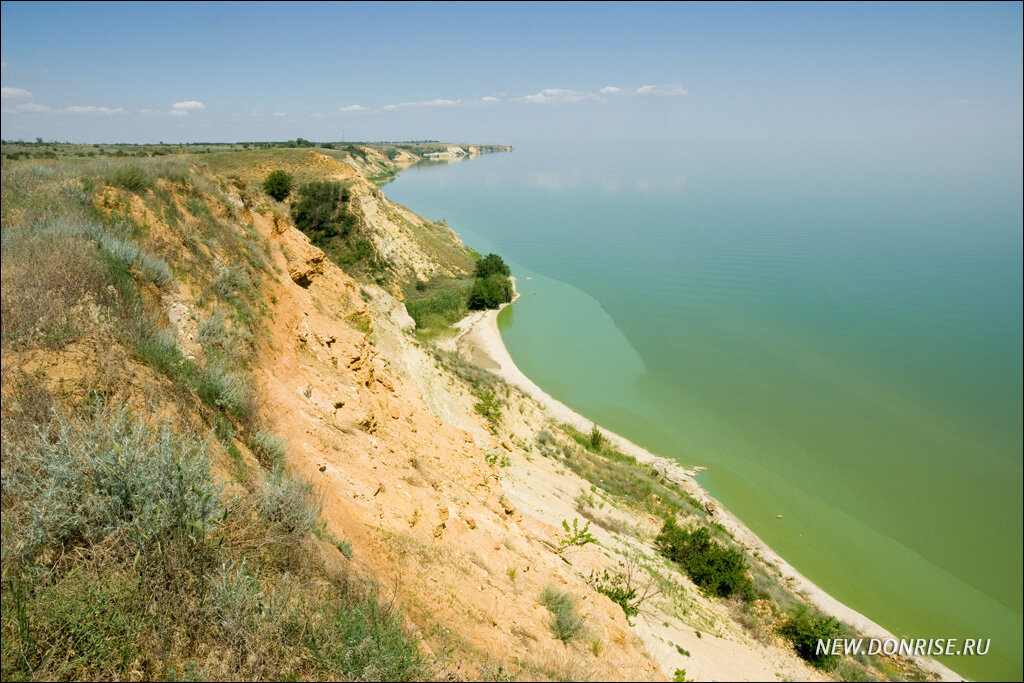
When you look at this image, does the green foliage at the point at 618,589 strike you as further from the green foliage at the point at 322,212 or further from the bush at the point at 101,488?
the green foliage at the point at 322,212

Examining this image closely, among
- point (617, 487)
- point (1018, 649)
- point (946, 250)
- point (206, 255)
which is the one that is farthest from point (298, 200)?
point (946, 250)

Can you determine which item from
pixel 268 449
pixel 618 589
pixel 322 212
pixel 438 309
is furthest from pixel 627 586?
pixel 322 212

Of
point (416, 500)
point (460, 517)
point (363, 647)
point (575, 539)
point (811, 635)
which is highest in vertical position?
point (363, 647)

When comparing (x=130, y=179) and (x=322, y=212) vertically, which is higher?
(x=322, y=212)

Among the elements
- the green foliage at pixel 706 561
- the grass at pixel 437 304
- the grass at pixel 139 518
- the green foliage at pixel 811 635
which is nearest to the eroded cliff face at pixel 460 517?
the green foliage at pixel 811 635

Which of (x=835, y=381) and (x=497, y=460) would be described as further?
(x=835, y=381)

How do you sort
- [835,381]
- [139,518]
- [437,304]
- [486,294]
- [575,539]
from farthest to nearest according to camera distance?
[486,294]
[437,304]
[835,381]
[575,539]
[139,518]

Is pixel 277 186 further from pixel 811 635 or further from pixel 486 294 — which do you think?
pixel 811 635

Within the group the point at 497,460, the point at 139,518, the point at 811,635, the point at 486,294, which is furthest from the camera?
the point at 486,294
